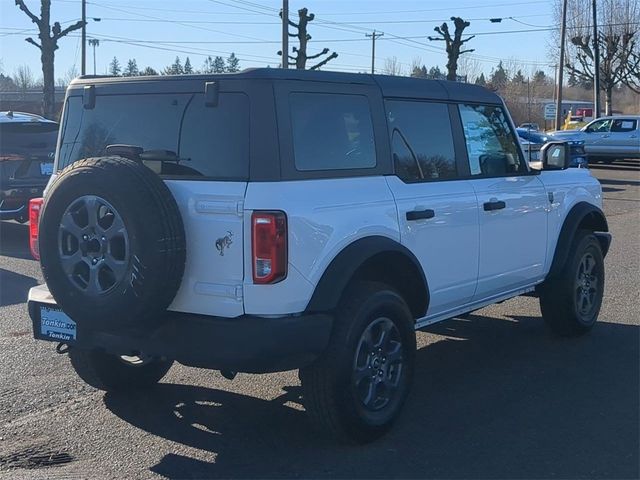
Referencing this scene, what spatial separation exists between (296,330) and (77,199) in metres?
1.28

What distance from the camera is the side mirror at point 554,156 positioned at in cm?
669

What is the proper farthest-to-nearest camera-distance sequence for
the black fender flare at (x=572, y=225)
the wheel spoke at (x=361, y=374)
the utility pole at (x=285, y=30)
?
the utility pole at (x=285, y=30), the black fender flare at (x=572, y=225), the wheel spoke at (x=361, y=374)

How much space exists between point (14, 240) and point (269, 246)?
29.9 ft

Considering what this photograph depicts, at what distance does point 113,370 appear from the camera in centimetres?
550

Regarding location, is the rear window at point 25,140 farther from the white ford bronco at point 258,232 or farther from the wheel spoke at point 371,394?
the wheel spoke at point 371,394

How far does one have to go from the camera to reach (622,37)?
155ft

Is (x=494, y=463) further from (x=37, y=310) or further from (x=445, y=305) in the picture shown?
(x=37, y=310)

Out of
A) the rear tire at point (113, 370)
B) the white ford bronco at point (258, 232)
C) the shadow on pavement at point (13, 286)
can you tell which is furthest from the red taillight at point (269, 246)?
the shadow on pavement at point (13, 286)

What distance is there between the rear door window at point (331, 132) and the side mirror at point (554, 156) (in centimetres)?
217

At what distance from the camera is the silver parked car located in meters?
29.3

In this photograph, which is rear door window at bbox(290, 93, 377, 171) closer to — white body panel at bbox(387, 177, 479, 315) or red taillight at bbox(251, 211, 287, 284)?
white body panel at bbox(387, 177, 479, 315)

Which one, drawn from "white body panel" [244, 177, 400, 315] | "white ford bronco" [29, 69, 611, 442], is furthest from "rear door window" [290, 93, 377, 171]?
"white body panel" [244, 177, 400, 315]

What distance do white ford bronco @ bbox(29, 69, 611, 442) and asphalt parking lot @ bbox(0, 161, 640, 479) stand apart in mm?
280

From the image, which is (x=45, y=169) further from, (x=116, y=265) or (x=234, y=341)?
(x=234, y=341)
